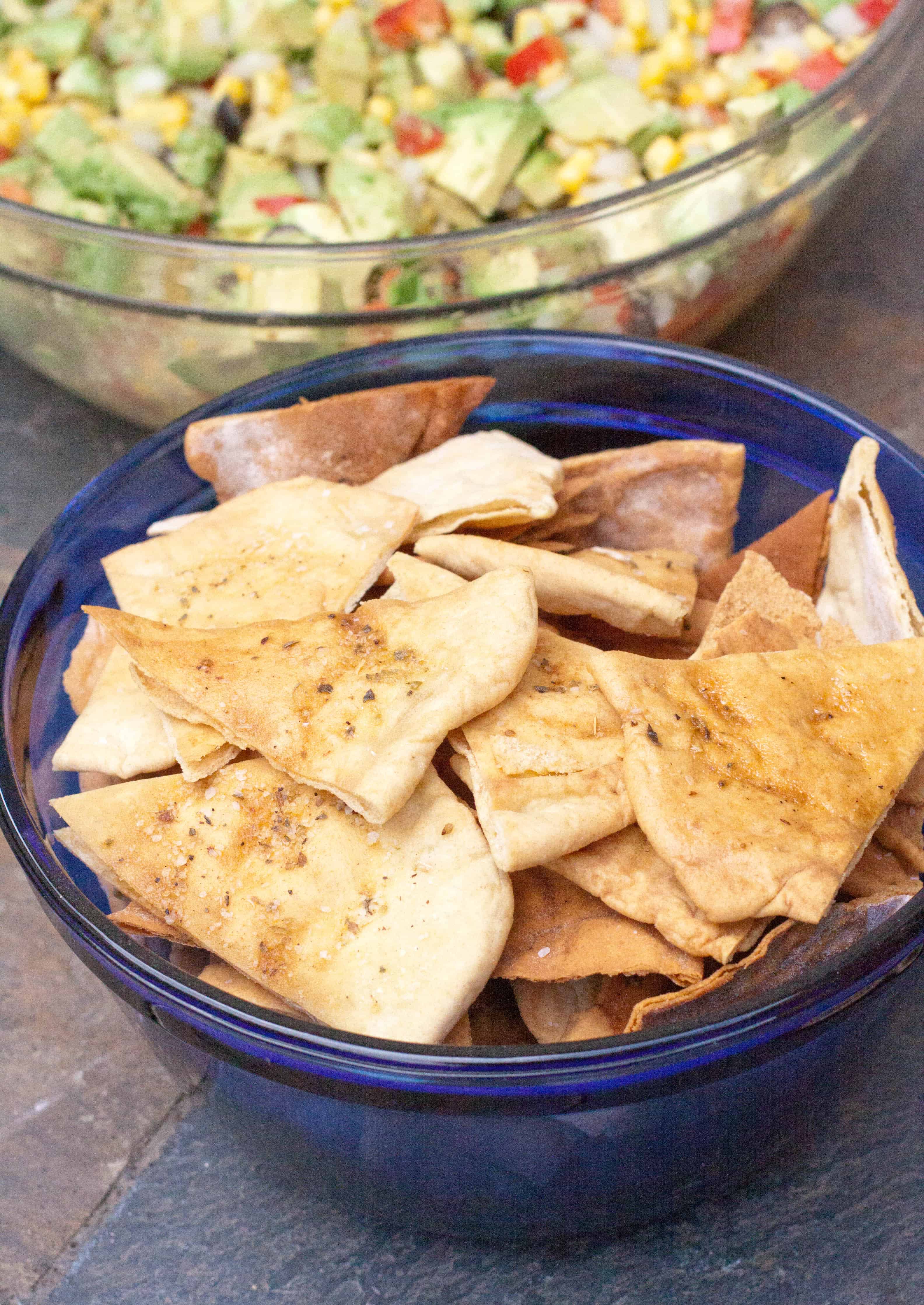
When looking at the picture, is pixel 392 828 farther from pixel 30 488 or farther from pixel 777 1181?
pixel 30 488

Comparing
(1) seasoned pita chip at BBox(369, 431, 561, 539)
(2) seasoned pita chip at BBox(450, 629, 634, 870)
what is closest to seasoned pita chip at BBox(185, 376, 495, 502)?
(1) seasoned pita chip at BBox(369, 431, 561, 539)

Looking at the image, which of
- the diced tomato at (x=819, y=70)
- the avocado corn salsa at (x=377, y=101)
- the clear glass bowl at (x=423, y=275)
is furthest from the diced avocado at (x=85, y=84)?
the diced tomato at (x=819, y=70)

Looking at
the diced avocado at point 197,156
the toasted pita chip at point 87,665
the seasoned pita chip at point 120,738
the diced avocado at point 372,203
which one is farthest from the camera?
the diced avocado at point 197,156

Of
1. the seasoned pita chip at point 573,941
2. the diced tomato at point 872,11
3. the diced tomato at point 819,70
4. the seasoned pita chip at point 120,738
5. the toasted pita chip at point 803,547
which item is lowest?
the seasoned pita chip at point 120,738

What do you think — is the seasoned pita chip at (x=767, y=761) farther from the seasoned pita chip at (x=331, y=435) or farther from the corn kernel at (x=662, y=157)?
the corn kernel at (x=662, y=157)

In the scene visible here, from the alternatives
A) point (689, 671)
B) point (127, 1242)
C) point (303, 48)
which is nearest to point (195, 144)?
point (303, 48)

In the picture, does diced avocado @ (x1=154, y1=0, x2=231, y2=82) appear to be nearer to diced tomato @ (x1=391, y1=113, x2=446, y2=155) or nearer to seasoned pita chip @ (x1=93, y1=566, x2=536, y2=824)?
diced tomato @ (x1=391, y1=113, x2=446, y2=155)

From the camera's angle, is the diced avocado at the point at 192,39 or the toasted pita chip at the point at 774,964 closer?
the toasted pita chip at the point at 774,964
